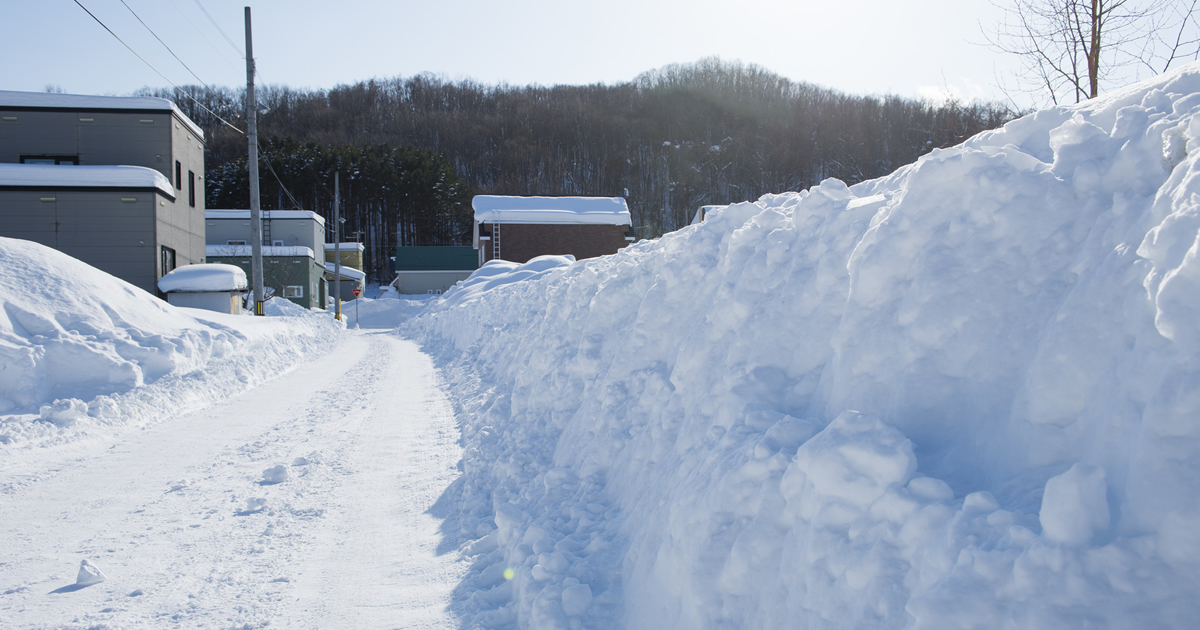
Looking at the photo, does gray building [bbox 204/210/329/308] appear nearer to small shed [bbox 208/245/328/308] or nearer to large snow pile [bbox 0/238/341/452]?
small shed [bbox 208/245/328/308]

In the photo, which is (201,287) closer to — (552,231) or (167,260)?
(167,260)

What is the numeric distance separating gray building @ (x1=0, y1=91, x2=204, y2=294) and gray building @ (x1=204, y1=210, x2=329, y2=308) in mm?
12514

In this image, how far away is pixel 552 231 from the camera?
41.7 m

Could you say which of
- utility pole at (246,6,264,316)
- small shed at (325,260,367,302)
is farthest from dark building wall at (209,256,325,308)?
utility pole at (246,6,264,316)

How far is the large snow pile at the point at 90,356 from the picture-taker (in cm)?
754

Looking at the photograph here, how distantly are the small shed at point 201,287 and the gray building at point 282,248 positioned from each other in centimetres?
1395

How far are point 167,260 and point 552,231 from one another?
22.3 meters

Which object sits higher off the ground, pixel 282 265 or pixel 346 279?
pixel 282 265

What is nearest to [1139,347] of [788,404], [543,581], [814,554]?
[814,554]

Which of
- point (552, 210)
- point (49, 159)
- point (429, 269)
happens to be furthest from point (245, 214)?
point (552, 210)

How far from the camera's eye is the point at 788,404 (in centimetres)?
349

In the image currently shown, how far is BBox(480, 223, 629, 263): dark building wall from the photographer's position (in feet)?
136

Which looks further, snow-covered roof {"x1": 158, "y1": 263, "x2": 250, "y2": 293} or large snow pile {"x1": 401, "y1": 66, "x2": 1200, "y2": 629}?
snow-covered roof {"x1": 158, "y1": 263, "x2": 250, "y2": 293}

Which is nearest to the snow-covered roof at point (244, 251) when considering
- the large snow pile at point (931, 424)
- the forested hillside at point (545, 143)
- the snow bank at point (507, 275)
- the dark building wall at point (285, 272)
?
the dark building wall at point (285, 272)
